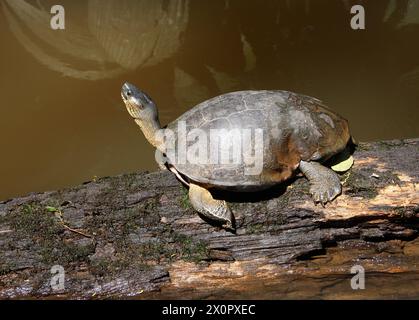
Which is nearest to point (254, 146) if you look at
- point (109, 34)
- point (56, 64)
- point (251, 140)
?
point (251, 140)

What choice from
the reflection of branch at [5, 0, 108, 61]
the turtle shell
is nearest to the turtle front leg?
the turtle shell

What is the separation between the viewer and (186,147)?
3.24 metres

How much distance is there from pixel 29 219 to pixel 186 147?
1.38 metres

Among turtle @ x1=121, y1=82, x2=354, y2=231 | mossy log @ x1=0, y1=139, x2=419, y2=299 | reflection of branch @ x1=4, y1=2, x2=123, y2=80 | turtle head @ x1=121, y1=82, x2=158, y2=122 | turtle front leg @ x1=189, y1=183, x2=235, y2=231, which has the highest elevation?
reflection of branch @ x1=4, y1=2, x2=123, y2=80

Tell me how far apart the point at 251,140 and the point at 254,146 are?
0.05 metres

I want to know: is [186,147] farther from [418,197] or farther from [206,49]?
[206,49]

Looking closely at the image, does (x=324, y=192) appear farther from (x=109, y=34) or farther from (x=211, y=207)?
(x=109, y=34)

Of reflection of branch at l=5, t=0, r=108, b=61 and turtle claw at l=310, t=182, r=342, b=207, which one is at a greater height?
reflection of branch at l=5, t=0, r=108, b=61

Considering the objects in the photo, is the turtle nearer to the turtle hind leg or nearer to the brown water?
the turtle hind leg

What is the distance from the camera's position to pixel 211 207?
3061mm

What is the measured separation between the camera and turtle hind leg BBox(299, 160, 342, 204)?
3135 millimetres

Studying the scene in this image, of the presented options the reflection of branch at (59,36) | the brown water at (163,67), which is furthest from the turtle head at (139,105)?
the reflection of branch at (59,36)

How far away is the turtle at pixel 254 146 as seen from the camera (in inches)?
122
